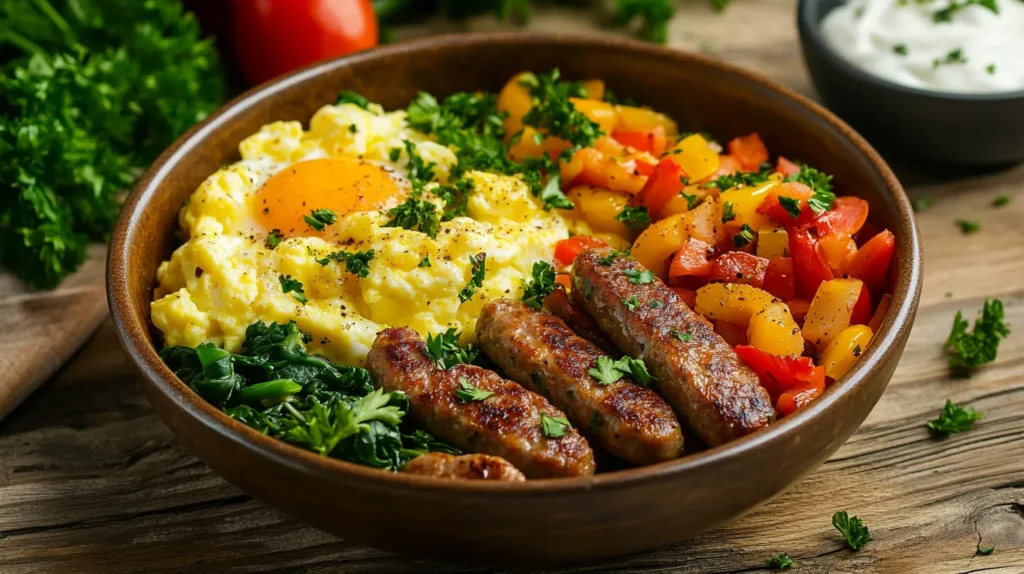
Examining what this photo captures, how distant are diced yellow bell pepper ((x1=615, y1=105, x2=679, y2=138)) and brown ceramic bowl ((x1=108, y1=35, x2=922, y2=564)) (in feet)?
2.50

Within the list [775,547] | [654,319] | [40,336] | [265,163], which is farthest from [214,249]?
[775,547]

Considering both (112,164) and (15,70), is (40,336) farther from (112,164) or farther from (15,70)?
(15,70)

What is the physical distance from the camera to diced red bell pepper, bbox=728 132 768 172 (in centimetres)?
649

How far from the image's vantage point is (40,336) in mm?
6238

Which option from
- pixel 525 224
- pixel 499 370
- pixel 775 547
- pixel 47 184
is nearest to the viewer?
pixel 775 547

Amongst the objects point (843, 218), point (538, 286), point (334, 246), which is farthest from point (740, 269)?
point (334, 246)

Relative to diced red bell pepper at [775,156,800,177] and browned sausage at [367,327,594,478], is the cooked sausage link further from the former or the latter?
diced red bell pepper at [775,156,800,177]

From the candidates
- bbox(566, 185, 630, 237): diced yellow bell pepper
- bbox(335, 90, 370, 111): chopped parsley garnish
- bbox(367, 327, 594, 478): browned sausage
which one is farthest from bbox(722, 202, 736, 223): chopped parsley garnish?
bbox(335, 90, 370, 111): chopped parsley garnish

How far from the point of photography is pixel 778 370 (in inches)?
195

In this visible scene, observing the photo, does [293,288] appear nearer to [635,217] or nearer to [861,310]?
[635,217]

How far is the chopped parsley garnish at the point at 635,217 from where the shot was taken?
599cm

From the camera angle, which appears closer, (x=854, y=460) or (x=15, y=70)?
(x=854, y=460)

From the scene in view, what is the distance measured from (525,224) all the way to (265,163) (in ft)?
5.35

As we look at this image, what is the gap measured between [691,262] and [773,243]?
46 centimetres
